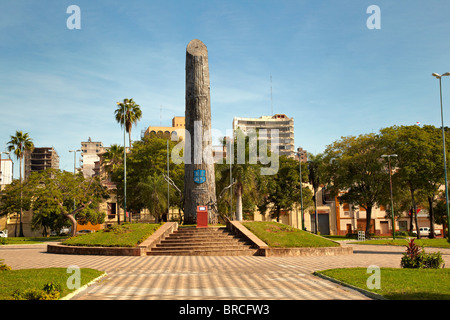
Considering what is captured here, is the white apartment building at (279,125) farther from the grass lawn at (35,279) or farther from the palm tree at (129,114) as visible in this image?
the grass lawn at (35,279)

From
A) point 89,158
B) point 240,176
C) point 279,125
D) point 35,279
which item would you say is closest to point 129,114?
point 240,176

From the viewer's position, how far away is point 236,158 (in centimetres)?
3881

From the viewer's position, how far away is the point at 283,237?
959 inches

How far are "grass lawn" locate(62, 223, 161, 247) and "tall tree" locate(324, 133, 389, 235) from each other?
27.2 m

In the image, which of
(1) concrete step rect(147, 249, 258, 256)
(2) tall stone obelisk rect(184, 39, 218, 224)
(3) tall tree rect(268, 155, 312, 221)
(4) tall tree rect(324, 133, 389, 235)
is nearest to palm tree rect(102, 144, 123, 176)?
(3) tall tree rect(268, 155, 312, 221)

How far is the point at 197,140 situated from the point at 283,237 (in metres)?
9.39

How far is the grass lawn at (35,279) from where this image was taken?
31.7 feet

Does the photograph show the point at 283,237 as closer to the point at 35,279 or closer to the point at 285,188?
the point at 35,279

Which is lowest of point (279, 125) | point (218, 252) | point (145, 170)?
point (218, 252)

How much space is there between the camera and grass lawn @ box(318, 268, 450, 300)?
9.14 meters

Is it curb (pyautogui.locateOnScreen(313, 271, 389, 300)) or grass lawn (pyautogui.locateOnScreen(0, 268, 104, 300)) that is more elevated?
grass lawn (pyautogui.locateOnScreen(0, 268, 104, 300))

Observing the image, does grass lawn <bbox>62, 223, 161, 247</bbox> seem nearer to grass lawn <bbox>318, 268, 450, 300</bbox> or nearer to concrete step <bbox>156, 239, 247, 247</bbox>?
concrete step <bbox>156, 239, 247, 247</bbox>
